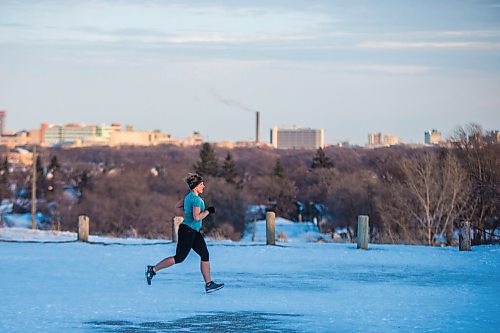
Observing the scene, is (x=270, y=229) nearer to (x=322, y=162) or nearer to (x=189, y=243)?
(x=189, y=243)

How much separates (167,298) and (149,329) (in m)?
2.99

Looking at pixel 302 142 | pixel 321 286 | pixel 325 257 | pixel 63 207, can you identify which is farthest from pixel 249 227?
pixel 302 142

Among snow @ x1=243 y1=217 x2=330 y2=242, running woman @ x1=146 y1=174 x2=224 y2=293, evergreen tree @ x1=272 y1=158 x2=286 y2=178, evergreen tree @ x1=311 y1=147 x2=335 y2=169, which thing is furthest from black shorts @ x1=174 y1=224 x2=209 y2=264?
evergreen tree @ x1=272 y1=158 x2=286 y2=178

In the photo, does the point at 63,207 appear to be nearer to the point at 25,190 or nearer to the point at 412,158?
the point at 25,190

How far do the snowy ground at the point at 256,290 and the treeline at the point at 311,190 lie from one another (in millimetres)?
13061

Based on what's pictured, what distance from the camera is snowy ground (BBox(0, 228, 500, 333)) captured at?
40.1 feet

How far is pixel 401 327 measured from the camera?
39.1ft

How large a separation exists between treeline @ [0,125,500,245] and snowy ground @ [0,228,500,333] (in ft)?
42.9

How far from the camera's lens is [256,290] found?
15.8 m

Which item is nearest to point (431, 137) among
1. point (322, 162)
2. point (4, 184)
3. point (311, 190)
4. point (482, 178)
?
point (482, 178)

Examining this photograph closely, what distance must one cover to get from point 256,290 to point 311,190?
8093 centimetres

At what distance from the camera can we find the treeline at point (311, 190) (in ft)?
136

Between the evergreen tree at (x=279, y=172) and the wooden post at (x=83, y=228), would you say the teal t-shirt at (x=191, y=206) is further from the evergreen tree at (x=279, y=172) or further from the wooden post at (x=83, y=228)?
the evergreen tree at (x=279, y=172)

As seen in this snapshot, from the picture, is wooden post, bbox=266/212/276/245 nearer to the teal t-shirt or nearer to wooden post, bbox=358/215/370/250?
wooden post, bbox=358/215/370/250
